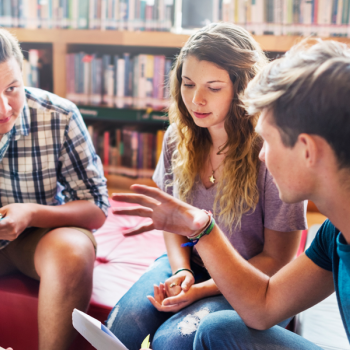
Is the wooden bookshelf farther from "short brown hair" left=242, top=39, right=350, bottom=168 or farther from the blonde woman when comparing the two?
"short brown hair" left=242, top=39, right=350, bottom=168

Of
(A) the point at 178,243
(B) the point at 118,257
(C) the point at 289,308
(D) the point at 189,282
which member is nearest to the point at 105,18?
(B) the point at 118,257

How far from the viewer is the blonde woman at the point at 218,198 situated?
38.5 inches

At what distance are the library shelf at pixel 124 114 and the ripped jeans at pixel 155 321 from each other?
52.8 inches

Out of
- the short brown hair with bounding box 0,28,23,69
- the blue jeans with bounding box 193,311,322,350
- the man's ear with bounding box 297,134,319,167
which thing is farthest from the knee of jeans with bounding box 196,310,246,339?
the short brown hair with bounding box 0,28,23,69

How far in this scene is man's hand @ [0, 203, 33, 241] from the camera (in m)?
1.03

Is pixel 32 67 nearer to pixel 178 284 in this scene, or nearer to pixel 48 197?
pixel 48 197

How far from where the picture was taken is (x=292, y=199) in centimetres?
71

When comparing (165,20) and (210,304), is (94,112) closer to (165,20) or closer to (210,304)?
(165,20)

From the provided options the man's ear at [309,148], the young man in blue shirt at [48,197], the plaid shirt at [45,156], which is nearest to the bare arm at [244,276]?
the man's ear at [309,148]

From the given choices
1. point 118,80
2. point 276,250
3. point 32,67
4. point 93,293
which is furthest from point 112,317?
point 32,67

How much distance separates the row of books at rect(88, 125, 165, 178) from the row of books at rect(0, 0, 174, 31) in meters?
0.60

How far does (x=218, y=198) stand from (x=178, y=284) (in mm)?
252

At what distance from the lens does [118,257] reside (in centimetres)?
142

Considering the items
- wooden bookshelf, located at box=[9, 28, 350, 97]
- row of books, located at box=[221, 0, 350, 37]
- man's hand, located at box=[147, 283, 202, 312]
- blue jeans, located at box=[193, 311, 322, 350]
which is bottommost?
man's hand, located at box=[147, 283, 202, 312]
